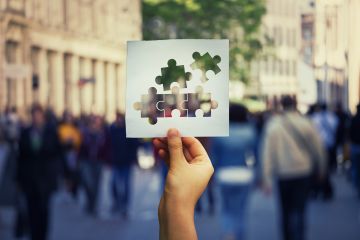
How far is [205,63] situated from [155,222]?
12.2 m

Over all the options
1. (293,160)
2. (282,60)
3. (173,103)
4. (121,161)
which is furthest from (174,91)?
(282,60)

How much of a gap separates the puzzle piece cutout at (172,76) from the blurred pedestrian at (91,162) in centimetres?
1388

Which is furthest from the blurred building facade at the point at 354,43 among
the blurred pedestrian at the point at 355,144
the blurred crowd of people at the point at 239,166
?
the blurred crowd of people at the point at 239,166

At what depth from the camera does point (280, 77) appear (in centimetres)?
9262

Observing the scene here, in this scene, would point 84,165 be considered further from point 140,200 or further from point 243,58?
point 243,58

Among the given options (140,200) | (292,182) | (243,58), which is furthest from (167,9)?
(292,182)

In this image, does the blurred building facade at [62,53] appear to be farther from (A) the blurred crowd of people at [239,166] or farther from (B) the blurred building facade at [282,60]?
(B) the blurred building facade at [282,60]

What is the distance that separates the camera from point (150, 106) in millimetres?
2777

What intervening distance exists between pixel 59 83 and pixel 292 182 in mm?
30265

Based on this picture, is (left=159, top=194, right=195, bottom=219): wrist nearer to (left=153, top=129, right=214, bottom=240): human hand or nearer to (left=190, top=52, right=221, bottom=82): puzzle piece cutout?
(left=153, top=129, right=214, bottom=240): human hand

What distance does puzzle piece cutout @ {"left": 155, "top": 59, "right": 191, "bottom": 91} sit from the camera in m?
2.76

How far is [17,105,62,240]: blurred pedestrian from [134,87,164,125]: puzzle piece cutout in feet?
27.9

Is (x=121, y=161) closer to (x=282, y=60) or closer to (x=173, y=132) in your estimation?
(x=173, y=132)

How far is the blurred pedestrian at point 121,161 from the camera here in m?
16.1
